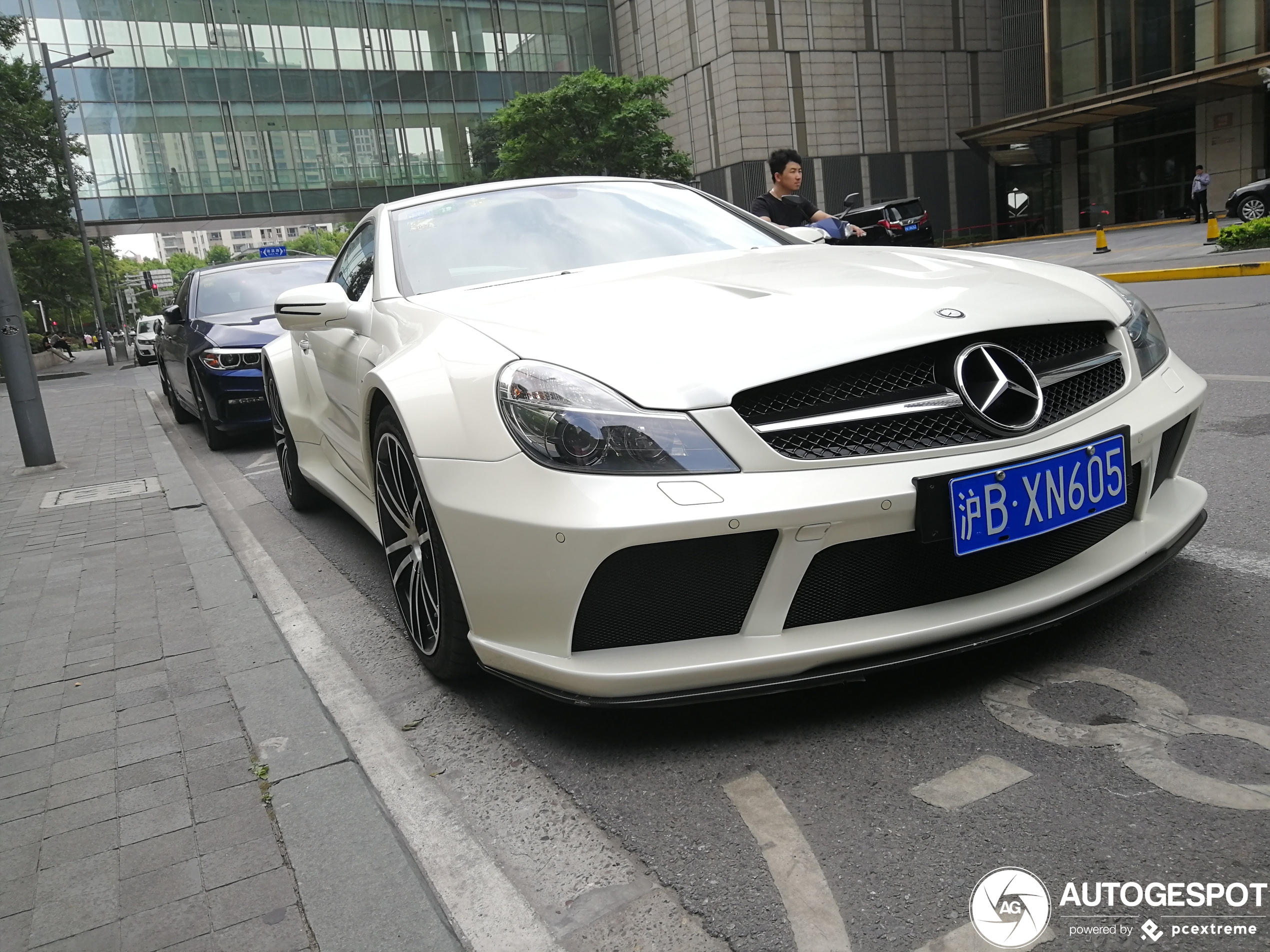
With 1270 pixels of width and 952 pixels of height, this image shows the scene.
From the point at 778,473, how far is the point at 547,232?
1923mm

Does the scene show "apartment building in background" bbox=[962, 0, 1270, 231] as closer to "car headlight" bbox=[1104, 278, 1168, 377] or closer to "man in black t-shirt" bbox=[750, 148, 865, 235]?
"man in black t-shirt" bbox=[750, 148, 865, 235]

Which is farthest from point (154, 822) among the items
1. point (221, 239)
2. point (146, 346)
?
point (221, 239)

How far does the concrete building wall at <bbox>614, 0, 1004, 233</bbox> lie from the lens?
4388cm

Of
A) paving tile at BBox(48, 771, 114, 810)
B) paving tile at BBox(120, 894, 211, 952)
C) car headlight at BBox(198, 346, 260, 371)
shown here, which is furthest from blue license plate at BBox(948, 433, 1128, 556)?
car headlight at BBox(198, 346, 260, 371)

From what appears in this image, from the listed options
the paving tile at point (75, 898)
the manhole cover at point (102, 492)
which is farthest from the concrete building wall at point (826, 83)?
the paving tile at point (75, 898)

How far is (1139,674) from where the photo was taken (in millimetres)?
2494

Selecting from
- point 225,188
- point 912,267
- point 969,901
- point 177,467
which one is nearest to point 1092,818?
point 969,901

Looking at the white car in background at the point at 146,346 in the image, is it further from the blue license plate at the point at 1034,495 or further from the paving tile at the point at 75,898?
the blue license plate at the point at 1034,495

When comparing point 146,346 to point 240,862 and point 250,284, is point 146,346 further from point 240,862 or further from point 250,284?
point 240,862

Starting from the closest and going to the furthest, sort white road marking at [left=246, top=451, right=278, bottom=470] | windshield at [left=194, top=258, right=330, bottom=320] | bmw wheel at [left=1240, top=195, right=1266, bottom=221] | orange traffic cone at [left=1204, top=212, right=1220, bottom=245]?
white road marking at [left=246, top=451, right=278, bottom=470] < windshield at [left=194, top=258, right=330, bottom=320] < orange traffic cone at [left=1204, top=212, right=1220, bottom=245] < bmw wheel at [left=1240, top=195, right=1266, bottom=221]

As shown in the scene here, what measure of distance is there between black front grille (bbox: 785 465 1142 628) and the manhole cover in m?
5.90

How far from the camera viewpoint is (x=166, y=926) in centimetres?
203

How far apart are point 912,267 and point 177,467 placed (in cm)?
653

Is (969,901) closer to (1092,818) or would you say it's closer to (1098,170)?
(1092,818)
